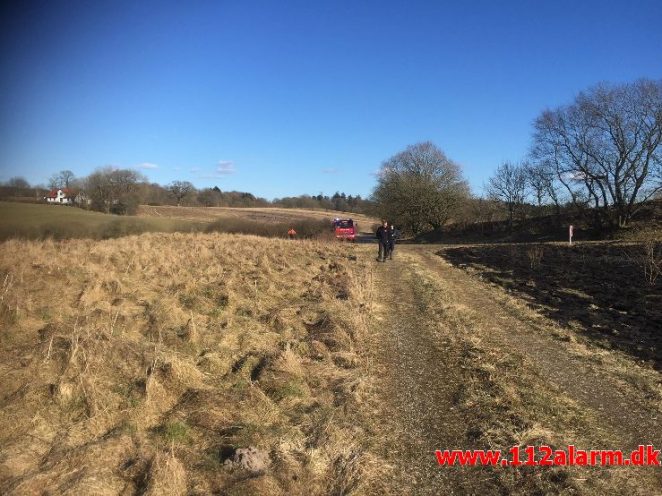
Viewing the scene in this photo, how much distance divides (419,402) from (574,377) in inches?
105

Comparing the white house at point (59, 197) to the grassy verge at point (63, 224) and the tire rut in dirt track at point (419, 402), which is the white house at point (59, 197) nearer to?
the grassy verge at point (63, 224)

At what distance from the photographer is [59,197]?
24.1 meters

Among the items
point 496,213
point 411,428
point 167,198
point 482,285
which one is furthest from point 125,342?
point 167,198

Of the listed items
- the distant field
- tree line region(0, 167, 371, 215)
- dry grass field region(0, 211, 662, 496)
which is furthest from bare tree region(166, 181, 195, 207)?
dry grass field region(0, 211, 662, 496)

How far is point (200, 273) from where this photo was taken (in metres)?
13.0

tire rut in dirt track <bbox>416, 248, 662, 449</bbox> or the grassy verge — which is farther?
the grassy verge

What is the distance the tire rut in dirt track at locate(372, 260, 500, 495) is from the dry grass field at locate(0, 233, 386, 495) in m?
0.37

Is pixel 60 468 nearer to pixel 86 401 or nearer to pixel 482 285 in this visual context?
pixel 86 401

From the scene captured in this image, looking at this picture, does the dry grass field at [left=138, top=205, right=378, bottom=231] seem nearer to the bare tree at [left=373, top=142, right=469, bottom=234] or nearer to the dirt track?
the bare tree at [left=373, top=142, right=469, bottom=234]

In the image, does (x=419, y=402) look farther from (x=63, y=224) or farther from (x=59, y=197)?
(x=59, y=197)

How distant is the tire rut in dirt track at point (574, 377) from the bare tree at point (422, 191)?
127ft

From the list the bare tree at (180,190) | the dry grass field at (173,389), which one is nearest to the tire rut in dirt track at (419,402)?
the dry grass field at (173,389)

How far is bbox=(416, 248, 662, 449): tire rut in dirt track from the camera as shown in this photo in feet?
16.6

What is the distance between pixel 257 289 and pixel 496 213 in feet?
135
